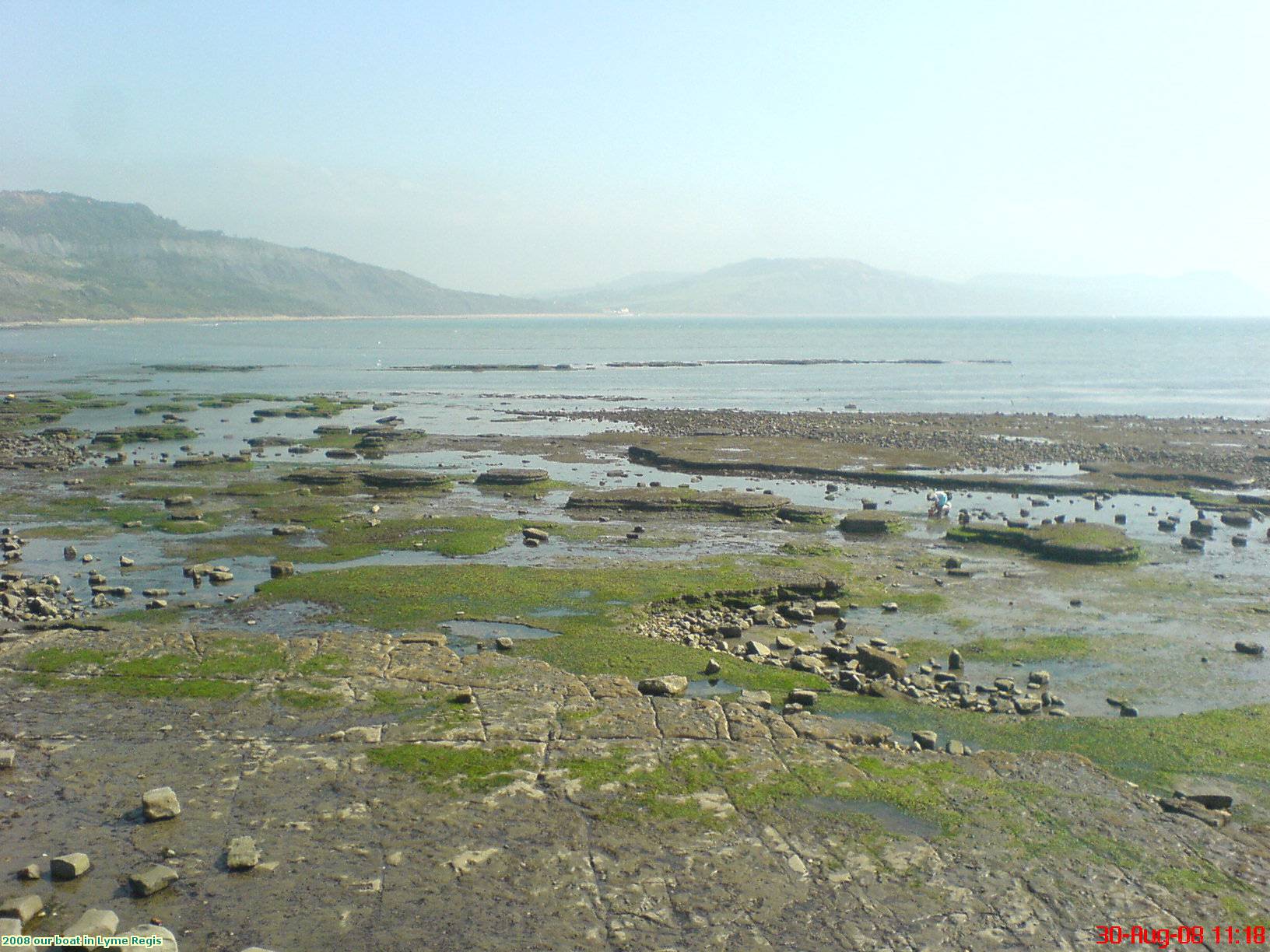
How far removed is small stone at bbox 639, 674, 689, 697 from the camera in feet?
52.1

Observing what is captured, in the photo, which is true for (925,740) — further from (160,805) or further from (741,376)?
(741,376)

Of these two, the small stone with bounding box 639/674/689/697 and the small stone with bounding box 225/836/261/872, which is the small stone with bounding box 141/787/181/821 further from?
the small stone with bounding box 639/674/689/697

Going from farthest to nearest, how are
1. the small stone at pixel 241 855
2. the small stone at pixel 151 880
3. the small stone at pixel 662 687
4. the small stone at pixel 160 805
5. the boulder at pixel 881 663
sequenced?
1. the boulder at pixel 881 663
2. the small stone at pixel 662 687
3. the small stone at pixel 160 805
4. the small stone at pixel 241 855
5. the small stone at pixel 151 880

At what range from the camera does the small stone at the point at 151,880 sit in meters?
9.95

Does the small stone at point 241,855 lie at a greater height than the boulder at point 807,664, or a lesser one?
lesser

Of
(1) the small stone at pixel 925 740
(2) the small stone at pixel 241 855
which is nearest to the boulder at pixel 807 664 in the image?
(1) the small stone at pixel 925 740

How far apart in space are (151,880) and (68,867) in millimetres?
936

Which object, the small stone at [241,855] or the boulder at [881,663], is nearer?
the small stone at [241,855]

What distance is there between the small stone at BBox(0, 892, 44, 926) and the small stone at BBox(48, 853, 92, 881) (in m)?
0.57

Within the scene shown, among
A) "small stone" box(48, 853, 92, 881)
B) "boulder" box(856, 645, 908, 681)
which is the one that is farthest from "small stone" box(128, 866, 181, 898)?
"boulder" box(856, 645, 908, 681)

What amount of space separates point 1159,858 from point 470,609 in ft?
44.9

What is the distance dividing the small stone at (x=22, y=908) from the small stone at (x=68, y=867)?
0.57 metres

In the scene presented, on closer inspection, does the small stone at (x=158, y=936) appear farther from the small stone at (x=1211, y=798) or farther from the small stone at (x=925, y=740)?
the small stone at (x=1211, y=798)

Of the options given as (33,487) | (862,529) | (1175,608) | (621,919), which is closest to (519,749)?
(621,919)
